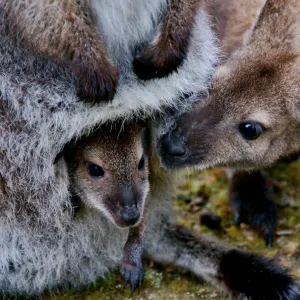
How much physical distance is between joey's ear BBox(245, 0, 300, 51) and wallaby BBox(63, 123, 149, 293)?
89 cm

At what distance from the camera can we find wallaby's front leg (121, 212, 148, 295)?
397cm

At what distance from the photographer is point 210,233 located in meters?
4.65

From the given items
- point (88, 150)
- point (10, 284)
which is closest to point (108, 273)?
point (10, 284)

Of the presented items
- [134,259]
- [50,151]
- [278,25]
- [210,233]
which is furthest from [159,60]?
[210,233]

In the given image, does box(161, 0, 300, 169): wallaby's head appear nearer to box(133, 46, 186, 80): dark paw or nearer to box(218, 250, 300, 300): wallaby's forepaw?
box(133, 46, 186, 80): dark paw

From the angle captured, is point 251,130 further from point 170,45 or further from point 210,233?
point 210,233

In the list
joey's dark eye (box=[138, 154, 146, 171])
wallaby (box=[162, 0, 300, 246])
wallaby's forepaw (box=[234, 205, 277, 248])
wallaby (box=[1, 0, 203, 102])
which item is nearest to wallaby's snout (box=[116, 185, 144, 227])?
joey's dark eye (box=[138, 154, 146, 171])

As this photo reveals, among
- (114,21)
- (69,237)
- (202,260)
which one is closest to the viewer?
(114,21)

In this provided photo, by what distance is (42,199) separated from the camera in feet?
12.6

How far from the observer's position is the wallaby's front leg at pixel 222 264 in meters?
4.03

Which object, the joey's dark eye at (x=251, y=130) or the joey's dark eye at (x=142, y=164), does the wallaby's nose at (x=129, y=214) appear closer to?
the joey's dark eye at (x=142, y=164)

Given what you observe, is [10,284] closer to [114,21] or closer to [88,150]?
[88,150]

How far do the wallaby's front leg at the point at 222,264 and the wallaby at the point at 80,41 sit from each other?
117 cm

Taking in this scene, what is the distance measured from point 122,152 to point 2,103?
2.15ft
